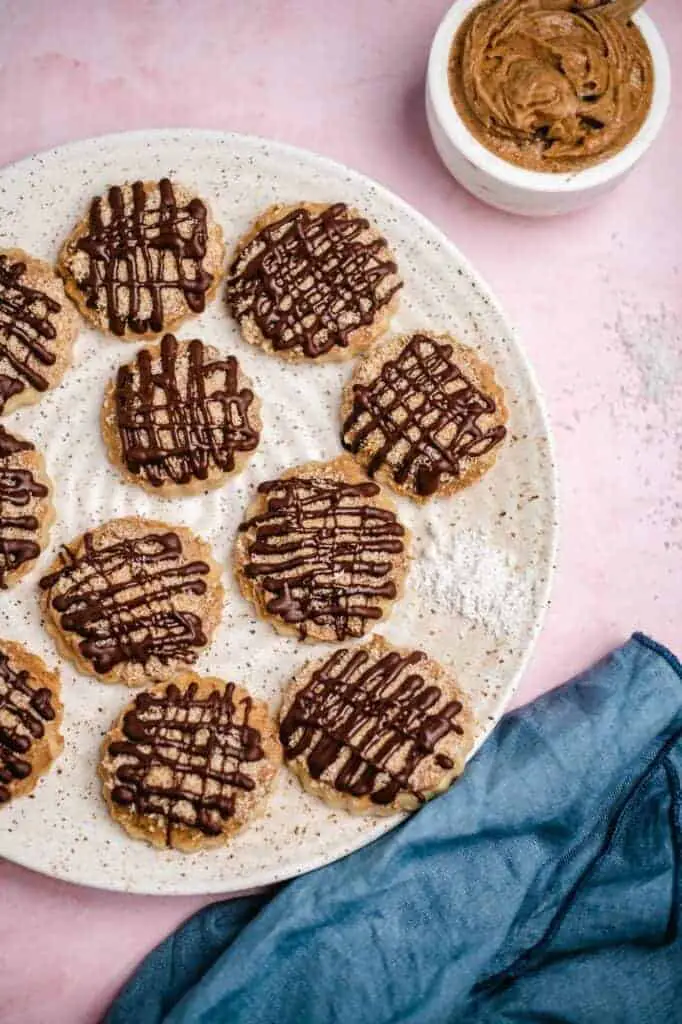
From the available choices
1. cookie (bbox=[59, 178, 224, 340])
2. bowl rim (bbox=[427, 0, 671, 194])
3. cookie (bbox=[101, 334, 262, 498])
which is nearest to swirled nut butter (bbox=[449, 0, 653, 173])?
bowl rim (bbox=[427, 0, 671, 194])

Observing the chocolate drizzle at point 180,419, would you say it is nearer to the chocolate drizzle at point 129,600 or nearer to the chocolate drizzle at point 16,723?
the chocolate drizzle at point 129,600

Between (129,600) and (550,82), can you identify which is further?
(129,600)

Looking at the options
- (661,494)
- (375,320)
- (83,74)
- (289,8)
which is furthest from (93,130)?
(661,494)

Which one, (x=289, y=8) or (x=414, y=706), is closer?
(x=414, y=706)

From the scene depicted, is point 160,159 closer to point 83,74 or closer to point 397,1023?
point 83,74

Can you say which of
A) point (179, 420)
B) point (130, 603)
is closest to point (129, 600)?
point (130, 603)

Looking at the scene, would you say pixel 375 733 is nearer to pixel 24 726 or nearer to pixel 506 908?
pixel 506 908
